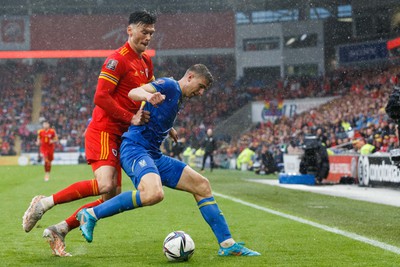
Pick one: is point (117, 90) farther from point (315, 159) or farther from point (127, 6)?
point (127, 6)

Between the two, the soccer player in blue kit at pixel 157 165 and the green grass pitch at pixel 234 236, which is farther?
the green grass pitch at pixel 234 236

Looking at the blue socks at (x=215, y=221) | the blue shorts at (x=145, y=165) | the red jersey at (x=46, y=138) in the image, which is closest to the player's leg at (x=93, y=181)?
the blue shorts at (x=145, y=165)

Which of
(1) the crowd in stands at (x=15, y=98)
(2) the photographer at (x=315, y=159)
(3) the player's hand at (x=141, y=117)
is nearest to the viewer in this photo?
(3) the player's hand at (x=141, y=117)

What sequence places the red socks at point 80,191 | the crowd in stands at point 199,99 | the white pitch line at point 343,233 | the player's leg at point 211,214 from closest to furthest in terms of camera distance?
1. the player's leg at point 211,214
2. the red socks at point 80,191
3. the white pitch line at point 343,233
4. the crowd in stands at point 199,99

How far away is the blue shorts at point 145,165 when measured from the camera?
20.5ft

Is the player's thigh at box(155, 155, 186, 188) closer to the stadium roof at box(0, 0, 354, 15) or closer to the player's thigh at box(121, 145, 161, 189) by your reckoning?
the player's thigh at box(121, 145, 161, 189)

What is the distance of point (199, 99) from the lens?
52.4 meters

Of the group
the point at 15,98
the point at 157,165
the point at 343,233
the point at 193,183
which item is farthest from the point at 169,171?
the point at 15,98

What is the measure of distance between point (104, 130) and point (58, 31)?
45.0 meters

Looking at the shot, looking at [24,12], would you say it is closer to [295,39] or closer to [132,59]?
[295,39]

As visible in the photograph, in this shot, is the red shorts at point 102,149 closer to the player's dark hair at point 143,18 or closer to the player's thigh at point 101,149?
the player's thigh at point 101,149

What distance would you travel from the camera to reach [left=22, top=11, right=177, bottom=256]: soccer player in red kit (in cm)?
668

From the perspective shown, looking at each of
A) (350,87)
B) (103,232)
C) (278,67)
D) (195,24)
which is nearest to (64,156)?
(195,24)

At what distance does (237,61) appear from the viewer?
5150 cm
